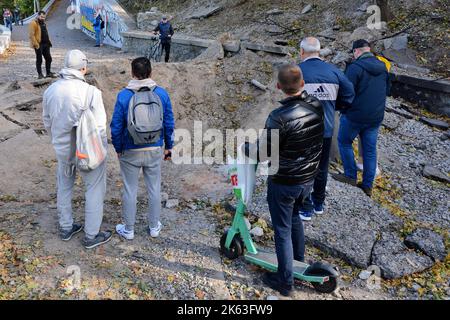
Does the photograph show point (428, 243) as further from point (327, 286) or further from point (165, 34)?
point (165, 34)

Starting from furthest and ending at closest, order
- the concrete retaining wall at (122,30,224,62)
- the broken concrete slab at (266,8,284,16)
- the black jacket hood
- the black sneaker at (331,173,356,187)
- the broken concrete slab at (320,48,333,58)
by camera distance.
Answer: the broken concrete slab at (266,8,284,16) < the concrete retaining wall at (122,30,224,62) < the broken concrete slab at (320,48,333,58) < the black sneaker at (331,173,356,187) < the black jacket hood

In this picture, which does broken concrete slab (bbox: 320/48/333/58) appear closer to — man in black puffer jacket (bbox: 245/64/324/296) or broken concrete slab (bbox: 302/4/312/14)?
broken concrete slab (bbox: 302/4/312/14)

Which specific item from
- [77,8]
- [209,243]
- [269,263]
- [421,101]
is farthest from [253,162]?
[77,8]

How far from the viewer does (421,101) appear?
8453 mm

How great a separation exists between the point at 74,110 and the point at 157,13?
1721 cm

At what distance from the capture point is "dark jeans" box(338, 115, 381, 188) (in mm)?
4977

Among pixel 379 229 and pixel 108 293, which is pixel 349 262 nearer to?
pixel 379 229

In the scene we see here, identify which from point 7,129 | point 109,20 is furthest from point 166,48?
point 109,20

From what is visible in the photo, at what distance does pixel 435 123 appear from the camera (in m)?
7.69

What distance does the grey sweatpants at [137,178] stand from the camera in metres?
3.82

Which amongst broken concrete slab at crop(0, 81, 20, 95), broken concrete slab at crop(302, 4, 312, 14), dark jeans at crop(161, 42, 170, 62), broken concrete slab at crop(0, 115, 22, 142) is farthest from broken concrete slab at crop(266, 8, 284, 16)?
broken concrete slab at crop(0, 115, 22, 142)

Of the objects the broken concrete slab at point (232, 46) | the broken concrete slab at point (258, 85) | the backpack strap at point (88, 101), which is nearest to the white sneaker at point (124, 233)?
the backpack strap at point (88, 101)

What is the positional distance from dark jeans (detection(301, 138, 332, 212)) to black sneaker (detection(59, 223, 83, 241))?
2.42 meters

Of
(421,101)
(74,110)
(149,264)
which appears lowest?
(149,264)
